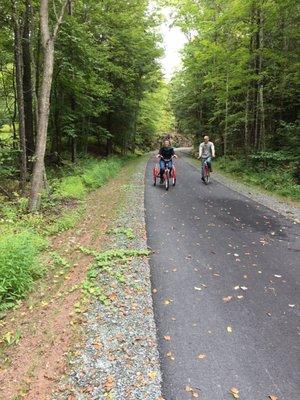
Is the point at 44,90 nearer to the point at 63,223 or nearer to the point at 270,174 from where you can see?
the point at 63,223

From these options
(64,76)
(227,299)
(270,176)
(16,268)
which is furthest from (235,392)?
(64,76)

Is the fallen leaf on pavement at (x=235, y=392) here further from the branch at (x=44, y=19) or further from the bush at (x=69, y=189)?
the branch at (x=44, y=19)

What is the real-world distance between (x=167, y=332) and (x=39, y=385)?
1548 mm

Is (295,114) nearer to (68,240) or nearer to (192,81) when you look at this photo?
(192,81)

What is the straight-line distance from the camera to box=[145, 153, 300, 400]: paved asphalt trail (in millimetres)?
3551

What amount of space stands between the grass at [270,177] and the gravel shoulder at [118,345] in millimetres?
8384

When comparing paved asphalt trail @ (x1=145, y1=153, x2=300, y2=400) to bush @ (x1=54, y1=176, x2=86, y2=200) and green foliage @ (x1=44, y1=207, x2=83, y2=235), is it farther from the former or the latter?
bush @ (x1=54, y1=176, x2=86, y2=200)

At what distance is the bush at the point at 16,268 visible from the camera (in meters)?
5.16

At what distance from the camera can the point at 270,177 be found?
14.9 meters

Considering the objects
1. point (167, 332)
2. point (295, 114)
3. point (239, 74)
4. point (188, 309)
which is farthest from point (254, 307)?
point (295, 114)

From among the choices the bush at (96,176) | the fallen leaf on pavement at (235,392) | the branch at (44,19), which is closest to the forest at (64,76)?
the branch at (44,19)

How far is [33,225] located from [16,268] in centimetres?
308

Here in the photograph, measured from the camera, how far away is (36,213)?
30.0 feet

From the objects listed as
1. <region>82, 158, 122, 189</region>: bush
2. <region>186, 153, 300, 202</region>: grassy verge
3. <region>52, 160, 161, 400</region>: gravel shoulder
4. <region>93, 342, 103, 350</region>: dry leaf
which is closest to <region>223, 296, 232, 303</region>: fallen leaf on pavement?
<region>52, 160, 161, 400</region>: gravel shoulder
